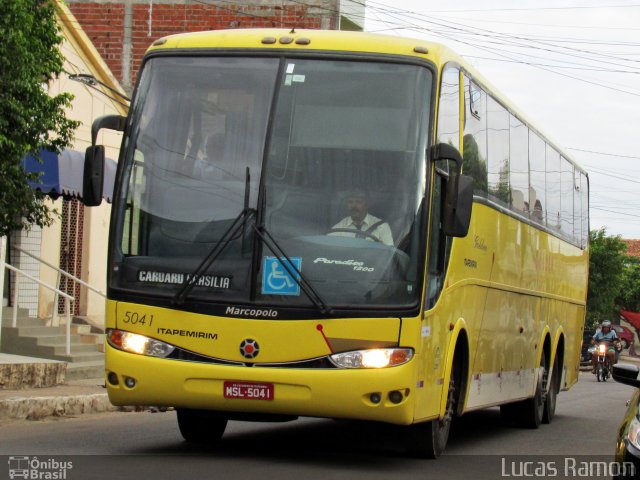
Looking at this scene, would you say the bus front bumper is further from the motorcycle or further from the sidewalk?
the motorcycle

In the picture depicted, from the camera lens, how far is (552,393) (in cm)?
1769

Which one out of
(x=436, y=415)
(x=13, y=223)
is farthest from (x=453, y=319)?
(x=13, y=223)

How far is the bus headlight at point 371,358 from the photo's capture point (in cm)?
966

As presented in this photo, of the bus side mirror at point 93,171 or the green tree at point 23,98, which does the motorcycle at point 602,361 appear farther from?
the bus side mirror at point 93,171

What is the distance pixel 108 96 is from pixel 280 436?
43.0 feet

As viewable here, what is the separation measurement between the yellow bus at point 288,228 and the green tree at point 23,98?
2.73 m

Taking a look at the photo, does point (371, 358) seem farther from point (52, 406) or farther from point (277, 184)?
point (52, 406)

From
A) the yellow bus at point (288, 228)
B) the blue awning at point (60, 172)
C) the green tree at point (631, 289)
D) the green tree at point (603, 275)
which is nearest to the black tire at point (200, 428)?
the yellow bus at point (288, 228)

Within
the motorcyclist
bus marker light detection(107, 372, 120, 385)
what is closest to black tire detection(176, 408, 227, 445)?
bus marker light detection(107, 372, 120, 385)

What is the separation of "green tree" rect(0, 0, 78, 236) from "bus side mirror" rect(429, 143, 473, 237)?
4902 mm

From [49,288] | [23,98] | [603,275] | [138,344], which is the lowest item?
[603,275]

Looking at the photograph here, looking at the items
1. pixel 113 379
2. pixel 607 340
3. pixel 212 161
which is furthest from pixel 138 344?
pixel 607 340

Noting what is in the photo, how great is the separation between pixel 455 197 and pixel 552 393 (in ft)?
27.1

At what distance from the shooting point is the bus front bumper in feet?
31.6
